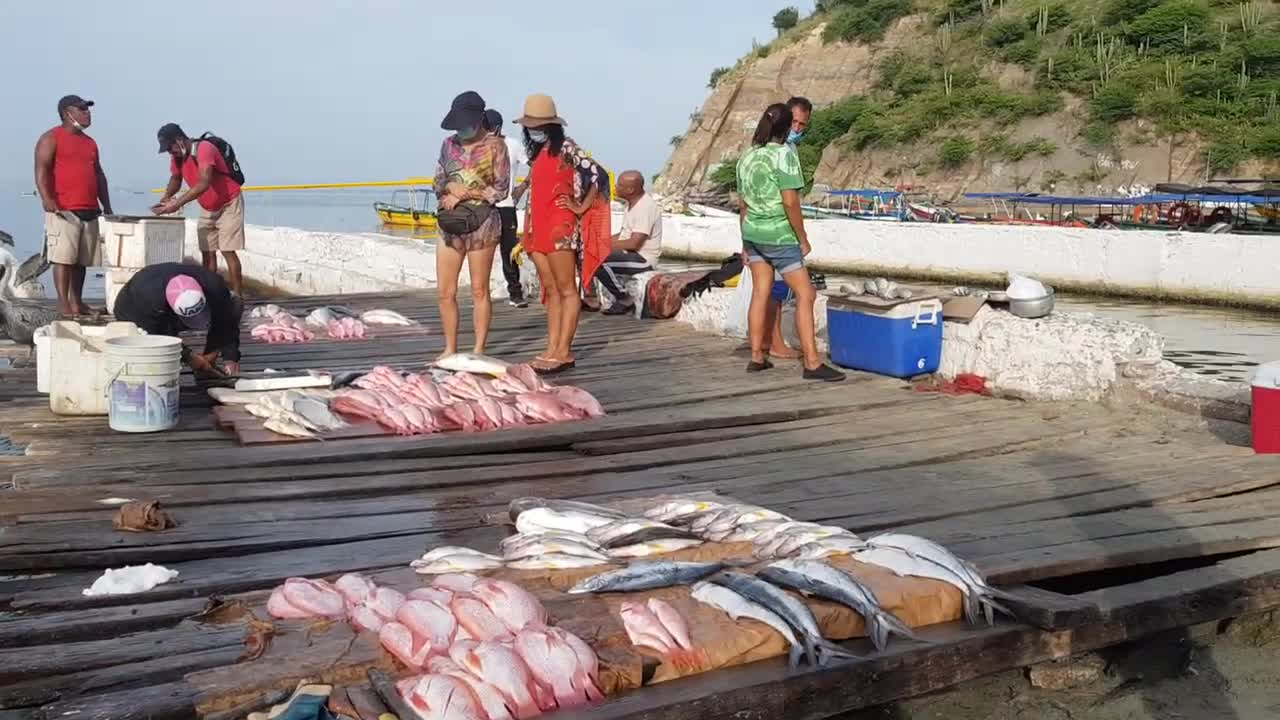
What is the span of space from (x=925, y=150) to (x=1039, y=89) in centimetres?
494

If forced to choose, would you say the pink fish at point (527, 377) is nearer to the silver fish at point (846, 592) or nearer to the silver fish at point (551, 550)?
the silver fish at point (551, 550)

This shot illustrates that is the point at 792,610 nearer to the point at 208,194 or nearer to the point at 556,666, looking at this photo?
the point at 556,666

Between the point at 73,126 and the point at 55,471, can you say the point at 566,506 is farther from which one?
the point at 73,126

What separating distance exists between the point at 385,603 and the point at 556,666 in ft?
2.33

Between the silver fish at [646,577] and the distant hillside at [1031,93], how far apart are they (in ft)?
126

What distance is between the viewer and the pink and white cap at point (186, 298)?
687 cm

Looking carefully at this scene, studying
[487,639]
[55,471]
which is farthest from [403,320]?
Answer: [487,639]

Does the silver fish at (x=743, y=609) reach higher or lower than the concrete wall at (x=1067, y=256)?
lower

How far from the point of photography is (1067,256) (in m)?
21.8

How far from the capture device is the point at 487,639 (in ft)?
11.3

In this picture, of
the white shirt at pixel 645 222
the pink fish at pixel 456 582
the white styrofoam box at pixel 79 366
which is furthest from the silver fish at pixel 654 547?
the white shirt at pixel 645 222

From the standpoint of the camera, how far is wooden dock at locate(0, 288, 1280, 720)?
3426mm

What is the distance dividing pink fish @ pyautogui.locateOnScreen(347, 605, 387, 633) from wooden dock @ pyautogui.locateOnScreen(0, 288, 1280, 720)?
189 mm

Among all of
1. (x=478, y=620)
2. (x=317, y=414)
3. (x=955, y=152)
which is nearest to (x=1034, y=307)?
(x=317, y=414)
